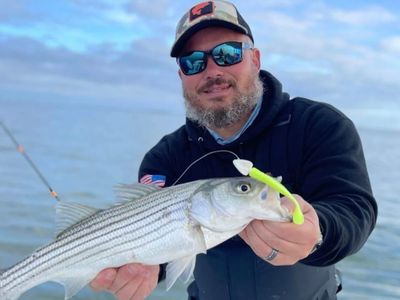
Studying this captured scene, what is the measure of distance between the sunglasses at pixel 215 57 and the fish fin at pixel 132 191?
53.3 inches

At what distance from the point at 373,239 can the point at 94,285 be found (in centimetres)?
820

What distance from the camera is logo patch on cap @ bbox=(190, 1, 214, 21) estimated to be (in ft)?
15.1

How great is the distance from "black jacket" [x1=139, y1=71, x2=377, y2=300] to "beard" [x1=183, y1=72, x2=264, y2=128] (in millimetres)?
122

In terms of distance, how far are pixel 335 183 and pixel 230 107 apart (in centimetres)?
127

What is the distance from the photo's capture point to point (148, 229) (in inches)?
135

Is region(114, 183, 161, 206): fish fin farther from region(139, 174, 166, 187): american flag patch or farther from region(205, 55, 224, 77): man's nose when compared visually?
region(205, 55, 224, 77): man's nose

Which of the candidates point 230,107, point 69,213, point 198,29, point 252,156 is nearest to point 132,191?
point 69,213

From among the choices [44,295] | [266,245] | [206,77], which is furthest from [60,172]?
[266,245]

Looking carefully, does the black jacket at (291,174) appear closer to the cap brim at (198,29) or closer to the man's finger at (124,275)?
the cap brim at (198,29)

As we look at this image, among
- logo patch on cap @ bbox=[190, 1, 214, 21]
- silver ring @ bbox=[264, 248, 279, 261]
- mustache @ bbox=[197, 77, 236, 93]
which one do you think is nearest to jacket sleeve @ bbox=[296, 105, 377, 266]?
silver ring @ bbox=[264, 248, 279, 261]

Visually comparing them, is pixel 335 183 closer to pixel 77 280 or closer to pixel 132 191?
pixel 132 191

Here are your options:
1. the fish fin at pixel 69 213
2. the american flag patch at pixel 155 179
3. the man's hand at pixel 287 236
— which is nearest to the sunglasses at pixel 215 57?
the american flag patch at pixel 155 179

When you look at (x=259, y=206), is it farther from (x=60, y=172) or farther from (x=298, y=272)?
(x=60, y=172)

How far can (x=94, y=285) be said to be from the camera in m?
3.86
